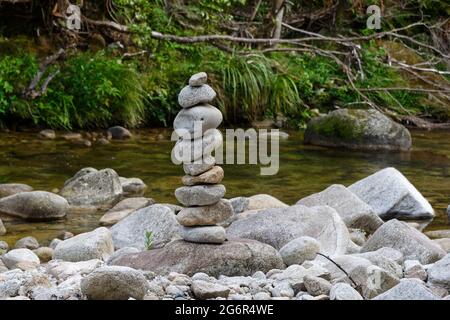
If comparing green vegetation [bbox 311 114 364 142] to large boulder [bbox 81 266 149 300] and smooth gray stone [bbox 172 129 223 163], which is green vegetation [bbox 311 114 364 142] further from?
large boulder [bbox 81 266 149 300]

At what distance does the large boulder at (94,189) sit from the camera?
838cm

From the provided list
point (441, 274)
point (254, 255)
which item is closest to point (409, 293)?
point (441, 274)

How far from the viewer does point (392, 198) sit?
8086 millimetres

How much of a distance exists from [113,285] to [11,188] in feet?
13.6

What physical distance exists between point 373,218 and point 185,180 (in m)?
2.30

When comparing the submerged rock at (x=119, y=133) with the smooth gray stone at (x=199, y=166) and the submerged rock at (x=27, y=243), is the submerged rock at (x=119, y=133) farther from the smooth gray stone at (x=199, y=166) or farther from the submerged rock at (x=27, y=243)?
the smooth gray stone at (x=199, y=166)

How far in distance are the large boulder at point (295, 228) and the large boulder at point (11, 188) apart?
2.67m

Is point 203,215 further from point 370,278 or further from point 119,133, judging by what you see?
point 119,133

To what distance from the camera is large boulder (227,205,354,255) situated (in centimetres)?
627

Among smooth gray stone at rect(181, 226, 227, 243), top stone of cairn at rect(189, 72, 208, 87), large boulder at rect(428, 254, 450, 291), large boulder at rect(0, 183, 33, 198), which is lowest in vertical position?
large boulder at rect(0, 183, 33, 198)

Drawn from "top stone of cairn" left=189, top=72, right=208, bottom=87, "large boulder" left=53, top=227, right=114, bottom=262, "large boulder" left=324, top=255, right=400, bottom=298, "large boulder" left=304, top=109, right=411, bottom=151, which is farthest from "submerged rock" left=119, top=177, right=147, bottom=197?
"large boulder" left=324, top=255, right=400, bottom=298

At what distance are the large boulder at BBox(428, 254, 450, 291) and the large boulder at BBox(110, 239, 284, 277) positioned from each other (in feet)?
2.90
